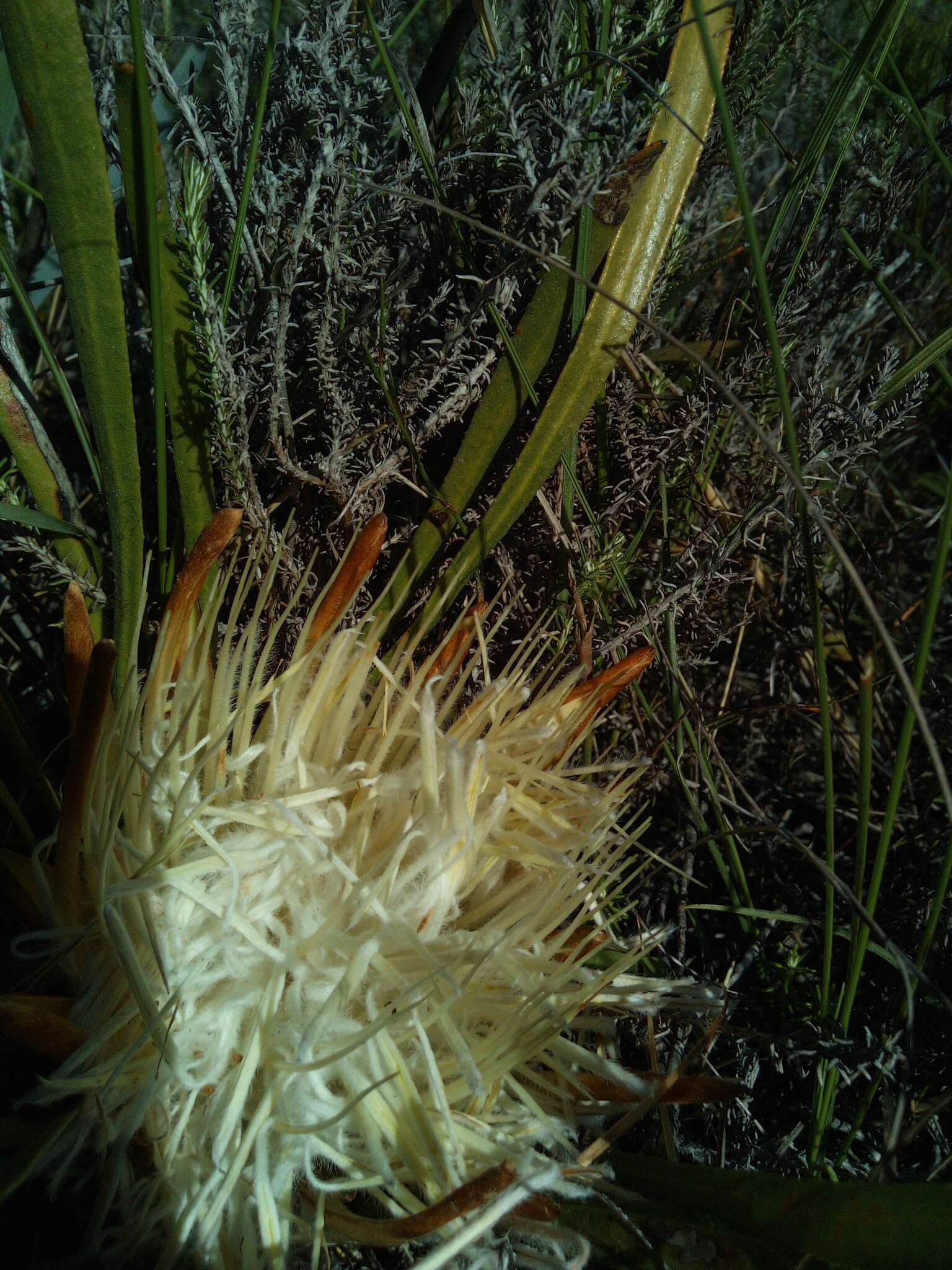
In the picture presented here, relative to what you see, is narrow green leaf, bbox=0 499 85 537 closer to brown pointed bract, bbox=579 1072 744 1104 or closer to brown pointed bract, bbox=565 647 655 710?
brown pointed bract, bbox=565 647 655 710

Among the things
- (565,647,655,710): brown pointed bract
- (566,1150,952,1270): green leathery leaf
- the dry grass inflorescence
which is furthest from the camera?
(565,647,655,710): brown pointed bract

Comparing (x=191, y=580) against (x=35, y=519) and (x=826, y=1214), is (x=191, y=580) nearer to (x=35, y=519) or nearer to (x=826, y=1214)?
(x=35, y=519)

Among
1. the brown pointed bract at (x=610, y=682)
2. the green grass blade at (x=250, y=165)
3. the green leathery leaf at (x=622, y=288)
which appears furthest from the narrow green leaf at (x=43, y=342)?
the brown pointed bract at (x=610, y=682)

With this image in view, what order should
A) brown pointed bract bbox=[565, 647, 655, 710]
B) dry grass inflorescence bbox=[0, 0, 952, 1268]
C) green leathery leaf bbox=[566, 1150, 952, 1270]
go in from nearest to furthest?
1. green leathery leaf bbox=[566, 1150, 952, 1270]
2. dry grass inflorescence bbox=[0, 0, 952, 1268]
3. brown pointed bract bbox=[565, 647, 655, 710]

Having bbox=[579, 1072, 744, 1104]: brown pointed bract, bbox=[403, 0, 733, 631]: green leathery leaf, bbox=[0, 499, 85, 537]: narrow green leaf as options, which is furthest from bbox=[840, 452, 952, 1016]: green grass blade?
bbox=[0, 499, 85, 537]: narrow green leaf

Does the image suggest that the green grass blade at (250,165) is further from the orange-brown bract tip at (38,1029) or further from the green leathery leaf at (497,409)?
the orange-brown bract tip at (38,1029)

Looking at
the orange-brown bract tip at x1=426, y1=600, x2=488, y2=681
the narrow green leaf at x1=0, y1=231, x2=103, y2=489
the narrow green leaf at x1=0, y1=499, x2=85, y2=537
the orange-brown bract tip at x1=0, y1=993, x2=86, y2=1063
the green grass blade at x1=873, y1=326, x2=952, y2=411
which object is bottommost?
the orange-brown bract tip at x1=0, y1=993, x2=86, y2=1063

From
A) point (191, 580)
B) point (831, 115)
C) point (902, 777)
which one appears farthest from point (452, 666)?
point (831, 115)
